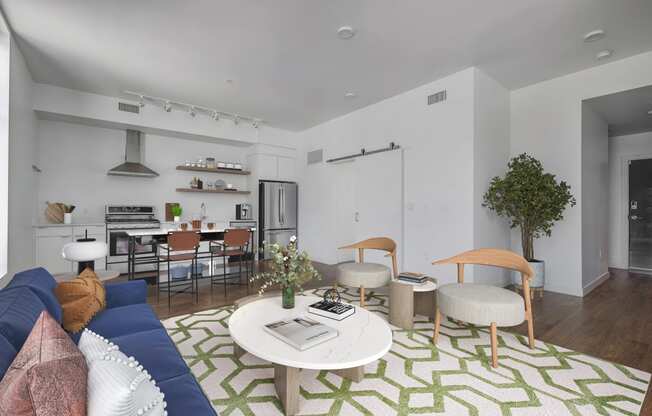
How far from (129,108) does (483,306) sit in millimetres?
5881

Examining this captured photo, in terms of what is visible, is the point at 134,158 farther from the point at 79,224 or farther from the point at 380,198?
the point at 380,198

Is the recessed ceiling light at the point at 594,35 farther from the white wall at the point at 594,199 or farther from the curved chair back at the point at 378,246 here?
the curved chair back at the point at 378,246

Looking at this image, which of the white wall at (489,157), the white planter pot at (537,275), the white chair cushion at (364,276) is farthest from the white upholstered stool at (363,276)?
the white planter pot at (537,275)

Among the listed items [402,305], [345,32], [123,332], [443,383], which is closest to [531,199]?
[402,305]

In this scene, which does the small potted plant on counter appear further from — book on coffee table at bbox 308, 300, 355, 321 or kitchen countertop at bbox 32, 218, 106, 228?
kitchen countertop at bbox 32, 218, 106, 228

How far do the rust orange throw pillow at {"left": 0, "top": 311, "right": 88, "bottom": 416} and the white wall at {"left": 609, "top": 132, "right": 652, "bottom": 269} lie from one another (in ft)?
25.8

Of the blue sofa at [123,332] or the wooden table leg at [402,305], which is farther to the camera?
the wooden table leg at [402,305]

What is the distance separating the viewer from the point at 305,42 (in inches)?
131

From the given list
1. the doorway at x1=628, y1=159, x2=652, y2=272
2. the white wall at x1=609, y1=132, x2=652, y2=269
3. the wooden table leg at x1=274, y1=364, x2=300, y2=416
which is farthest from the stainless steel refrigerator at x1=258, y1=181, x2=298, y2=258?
the doorway at x1=628, y1=159, x2=652, y2=272

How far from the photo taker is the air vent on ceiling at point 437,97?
4222 mm

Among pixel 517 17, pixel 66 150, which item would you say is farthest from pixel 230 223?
pixel 517 17

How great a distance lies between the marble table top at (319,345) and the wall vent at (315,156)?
4.56 m

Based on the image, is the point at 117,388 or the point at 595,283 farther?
the point at 595,283

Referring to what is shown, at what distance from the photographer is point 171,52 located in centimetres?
358
